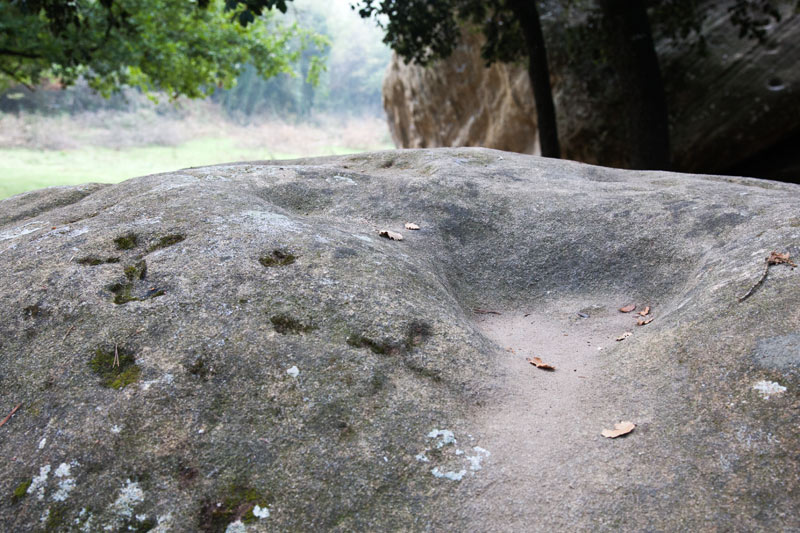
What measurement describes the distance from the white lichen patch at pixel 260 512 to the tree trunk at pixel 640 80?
25.6 feet

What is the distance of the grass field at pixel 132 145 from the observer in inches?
887

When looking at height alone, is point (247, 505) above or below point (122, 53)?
below

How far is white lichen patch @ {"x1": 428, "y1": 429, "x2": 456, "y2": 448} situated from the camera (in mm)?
2027

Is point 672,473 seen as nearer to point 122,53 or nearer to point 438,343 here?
point 438,343

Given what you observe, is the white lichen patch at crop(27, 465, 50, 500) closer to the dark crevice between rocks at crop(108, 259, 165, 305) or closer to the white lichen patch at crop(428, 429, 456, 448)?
the dark crevice between rocks at crop(108, 259, 165, 305)

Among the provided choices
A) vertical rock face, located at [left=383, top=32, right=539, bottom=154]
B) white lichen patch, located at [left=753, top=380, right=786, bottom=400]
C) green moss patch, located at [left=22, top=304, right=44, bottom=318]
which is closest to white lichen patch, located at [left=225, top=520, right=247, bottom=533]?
green moss patch, located at [left=22, top=304, right=44, bottom=318]

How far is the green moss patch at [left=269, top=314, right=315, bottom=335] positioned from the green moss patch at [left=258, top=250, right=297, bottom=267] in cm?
39

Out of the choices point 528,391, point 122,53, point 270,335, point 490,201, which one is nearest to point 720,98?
point 490,201

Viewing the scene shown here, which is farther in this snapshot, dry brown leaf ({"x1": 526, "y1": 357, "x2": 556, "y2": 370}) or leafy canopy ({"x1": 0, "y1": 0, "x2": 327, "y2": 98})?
leafy canopy ({"x1": 0, "y1": 0, "x2": 327, "y2": 98})

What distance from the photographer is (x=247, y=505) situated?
1819mm

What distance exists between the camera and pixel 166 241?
9.57 feet

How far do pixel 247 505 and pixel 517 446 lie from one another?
3.04 ft

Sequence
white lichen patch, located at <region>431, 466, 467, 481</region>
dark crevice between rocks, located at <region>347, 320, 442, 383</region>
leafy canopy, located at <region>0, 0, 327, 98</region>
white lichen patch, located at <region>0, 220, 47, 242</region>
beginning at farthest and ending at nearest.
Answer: leafy canopy, located at <region>0, 0, 327, 98</region>
white lichen patch, located at <region>0, 220, 47, 242</region>
dark crevice between rocks, located at <region>347, 320, 442, 383</region>
white lichen patch, located at <region>431, 466, 467, 481</region>

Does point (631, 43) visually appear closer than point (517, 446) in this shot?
No
